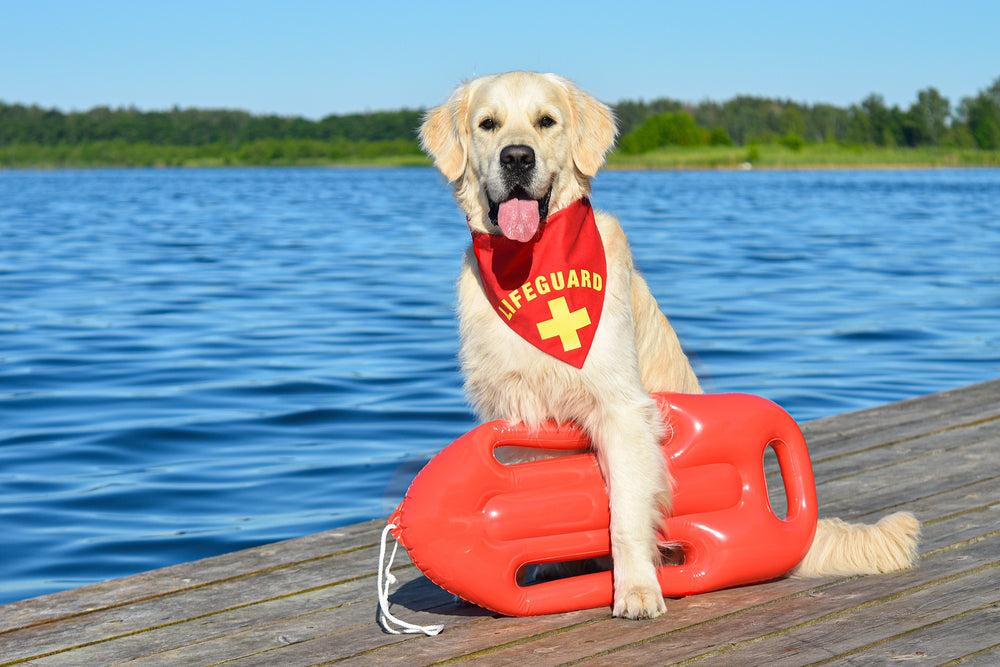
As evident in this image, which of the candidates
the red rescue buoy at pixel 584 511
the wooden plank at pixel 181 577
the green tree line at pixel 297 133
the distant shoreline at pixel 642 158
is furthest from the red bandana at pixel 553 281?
the green tree line at pixel 297 133

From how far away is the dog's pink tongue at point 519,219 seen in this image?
3676 mm

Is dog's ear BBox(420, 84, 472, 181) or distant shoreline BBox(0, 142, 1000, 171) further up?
distant shoreline BBox(0, 142, 1000, 171)

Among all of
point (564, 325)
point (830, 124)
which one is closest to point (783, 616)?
point (564, 325)

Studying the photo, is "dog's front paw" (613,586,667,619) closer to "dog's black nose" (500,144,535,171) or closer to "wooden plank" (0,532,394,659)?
"wooden plank" (0,532,394,659)

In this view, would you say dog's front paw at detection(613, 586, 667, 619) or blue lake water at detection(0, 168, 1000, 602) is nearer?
dog's front paw at detection(613, 586, 667, 619)

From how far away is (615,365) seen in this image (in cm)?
355

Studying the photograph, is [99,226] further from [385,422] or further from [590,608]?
[590,608]

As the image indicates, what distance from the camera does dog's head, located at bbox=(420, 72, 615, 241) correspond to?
3.70 meters

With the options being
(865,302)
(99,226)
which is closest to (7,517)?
(865,302)

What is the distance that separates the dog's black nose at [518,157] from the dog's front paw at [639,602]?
1530mm

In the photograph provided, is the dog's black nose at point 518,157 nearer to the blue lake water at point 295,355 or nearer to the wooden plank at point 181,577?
the wooden plank at point 181,577

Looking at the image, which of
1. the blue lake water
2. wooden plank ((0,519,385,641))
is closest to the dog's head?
wooden plank ((0,519,385,641))

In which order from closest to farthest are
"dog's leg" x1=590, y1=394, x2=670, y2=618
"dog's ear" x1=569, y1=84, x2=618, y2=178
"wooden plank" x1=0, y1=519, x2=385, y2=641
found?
"dog's leg" x1=590, y1=394, x2=670, y2=618, "wooden plank" x1=0, y1=519, x2=385, y2=641, "dog's ear" x1=569, y1=84, x2=618, y2=178

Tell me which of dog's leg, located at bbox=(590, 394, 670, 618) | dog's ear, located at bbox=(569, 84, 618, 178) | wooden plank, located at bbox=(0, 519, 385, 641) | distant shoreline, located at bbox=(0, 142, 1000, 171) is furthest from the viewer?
distant shoreline, located at bbox=(0, 142, 1000, 171)
